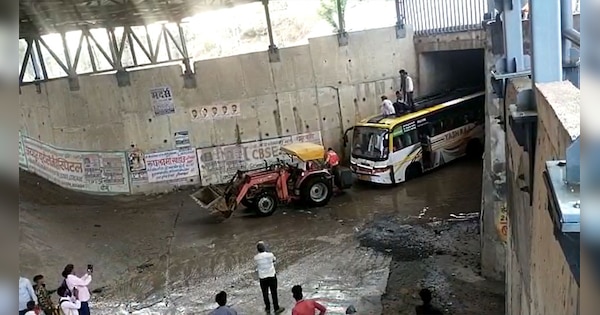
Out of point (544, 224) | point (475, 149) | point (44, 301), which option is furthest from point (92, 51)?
point (544, 224)

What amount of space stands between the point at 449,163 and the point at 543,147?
14.8 metres

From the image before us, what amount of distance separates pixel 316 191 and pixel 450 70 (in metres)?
8.49

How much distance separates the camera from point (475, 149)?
1919 cm

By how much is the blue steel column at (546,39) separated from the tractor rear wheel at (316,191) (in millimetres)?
11724

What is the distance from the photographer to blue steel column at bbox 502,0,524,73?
7.13 meters

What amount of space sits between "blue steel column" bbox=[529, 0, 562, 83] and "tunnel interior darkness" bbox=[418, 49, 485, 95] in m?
16.0

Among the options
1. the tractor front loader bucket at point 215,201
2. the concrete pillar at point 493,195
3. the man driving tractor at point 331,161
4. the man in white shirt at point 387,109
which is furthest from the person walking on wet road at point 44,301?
the man in white shirt at point 387,109

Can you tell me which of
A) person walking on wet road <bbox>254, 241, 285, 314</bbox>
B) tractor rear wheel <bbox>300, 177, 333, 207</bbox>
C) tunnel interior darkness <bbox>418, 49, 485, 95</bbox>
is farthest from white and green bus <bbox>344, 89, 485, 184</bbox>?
person walking on wet road <bbox>254, 241, 285, 314</bbox>

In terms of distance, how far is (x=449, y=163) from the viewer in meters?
18.9

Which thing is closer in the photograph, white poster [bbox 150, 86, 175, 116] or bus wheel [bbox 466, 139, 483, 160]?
bus wheel [bbox 466, 139, 483, 160]

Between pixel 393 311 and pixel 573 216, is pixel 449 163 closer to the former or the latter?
pixel 393 311

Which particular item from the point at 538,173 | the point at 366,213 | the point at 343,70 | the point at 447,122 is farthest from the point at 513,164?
the point at 343,70

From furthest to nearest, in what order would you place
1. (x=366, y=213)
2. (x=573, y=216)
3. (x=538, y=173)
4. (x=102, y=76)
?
(x=102, y=76)
(x=366, y=213)
(x=538, y=173)
(x=573, y=216)

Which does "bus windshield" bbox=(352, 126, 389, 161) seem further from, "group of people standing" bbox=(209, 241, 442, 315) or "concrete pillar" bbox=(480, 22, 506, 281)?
"group of people standing" bbox=(209, 241, 442, 315)
